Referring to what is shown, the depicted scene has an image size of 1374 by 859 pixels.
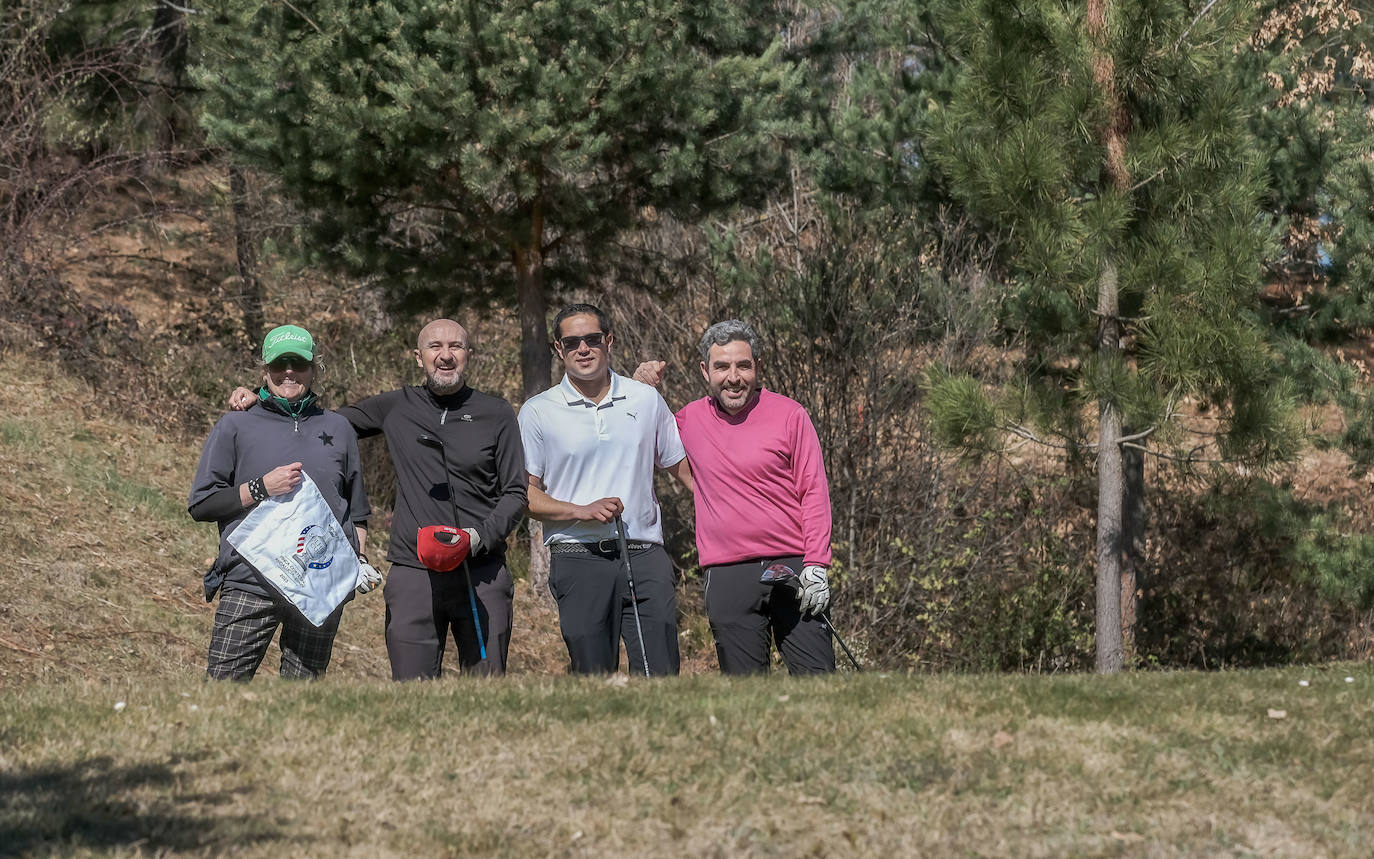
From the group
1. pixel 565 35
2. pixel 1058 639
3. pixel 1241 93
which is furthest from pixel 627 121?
pixel 1058 639

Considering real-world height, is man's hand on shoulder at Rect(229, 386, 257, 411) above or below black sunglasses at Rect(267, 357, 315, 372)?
below

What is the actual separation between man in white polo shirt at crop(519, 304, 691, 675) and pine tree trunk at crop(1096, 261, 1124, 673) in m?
5.93

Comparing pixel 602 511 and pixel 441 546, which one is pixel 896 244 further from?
pixel 441 546

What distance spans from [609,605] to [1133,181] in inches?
266

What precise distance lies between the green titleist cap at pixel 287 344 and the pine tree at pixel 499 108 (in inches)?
233

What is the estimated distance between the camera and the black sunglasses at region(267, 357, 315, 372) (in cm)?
607

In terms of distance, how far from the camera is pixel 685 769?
4938 mm

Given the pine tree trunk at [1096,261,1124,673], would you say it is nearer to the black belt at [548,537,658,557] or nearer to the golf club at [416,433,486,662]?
the black belt at [548,537,658,557]

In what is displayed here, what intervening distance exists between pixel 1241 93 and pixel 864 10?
3719 millimetres

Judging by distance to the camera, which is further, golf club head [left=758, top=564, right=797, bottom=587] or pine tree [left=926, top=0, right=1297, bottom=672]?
pine tree [left=926, top=0, right=1297, bottom=672]

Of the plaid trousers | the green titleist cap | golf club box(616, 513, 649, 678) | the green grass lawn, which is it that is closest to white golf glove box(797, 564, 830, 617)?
the green grass lawn

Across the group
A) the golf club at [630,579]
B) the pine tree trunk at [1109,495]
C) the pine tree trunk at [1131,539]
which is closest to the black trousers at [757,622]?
the golf club at [630,579]

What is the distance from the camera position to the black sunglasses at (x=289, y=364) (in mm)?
6068

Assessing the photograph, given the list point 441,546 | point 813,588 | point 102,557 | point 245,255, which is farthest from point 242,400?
point 245,255
